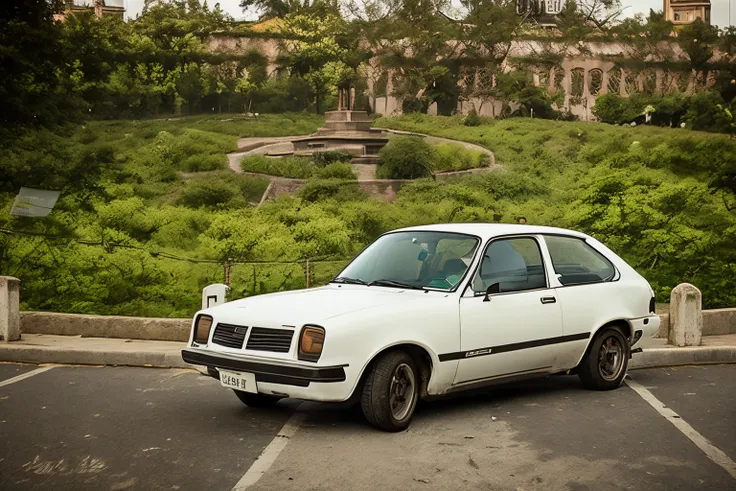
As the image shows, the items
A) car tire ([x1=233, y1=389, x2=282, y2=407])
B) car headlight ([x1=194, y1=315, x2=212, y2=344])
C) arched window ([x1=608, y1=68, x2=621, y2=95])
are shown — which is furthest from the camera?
arched window ([x1=608, y1=68, x2=621, y2=95])

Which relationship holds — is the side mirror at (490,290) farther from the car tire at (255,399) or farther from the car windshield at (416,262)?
Answer: the car tire at (255,399)

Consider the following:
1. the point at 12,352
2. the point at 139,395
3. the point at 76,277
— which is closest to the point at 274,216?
the point at 76,277

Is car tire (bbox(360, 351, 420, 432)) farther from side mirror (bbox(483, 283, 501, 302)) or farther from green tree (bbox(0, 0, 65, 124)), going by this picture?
green tree (bbox(0, 0, 65, 124))

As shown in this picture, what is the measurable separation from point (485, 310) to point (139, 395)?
316 cm

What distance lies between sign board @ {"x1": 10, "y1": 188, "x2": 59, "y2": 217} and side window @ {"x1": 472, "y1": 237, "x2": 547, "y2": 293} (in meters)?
18.7

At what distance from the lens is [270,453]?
6.41 meters

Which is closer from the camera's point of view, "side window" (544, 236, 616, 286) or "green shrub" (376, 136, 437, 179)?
"side window" (544, 236, 616, 286)

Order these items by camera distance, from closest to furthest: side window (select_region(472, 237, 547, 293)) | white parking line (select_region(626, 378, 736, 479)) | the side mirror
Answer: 1. white parking line (select_region(626, 378, 736, 479))
2. the side mirror
3. side window (select_region(472, 237, 547, 293))

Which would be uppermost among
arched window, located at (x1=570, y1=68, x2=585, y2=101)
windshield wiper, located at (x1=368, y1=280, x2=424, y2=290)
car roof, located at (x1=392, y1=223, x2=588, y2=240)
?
arched window, located at (x1=570, y1=68, x2=585, y2=101)

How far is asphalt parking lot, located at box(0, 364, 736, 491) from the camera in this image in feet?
19.0

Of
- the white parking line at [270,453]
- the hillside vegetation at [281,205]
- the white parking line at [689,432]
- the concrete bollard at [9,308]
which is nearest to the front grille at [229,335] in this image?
the white parking line at [270,453]

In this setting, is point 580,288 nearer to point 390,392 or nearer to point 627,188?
point 390,392

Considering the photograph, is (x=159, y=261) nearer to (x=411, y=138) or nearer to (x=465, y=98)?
(x=411, y=138)

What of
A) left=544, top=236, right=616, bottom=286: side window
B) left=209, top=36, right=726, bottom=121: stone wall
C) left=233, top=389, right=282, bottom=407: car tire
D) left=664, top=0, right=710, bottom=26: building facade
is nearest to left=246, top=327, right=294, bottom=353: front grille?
left=233, top=389, right=282, bottom=407: car tire
